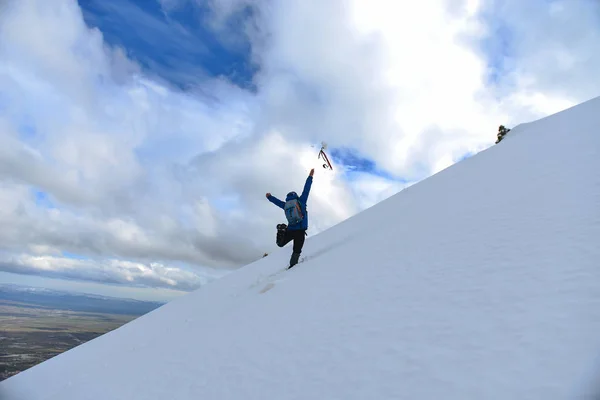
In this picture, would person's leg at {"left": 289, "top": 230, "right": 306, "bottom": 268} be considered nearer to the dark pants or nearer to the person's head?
the dark pants

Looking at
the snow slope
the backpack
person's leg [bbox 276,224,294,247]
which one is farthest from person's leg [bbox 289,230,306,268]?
the snow slope

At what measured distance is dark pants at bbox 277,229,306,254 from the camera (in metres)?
11.1

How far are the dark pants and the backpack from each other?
383mm

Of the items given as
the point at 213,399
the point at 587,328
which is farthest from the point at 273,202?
the point at 587,328

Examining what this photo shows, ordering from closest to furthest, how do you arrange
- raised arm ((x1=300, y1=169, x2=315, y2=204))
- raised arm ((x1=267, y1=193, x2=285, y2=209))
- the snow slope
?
the snow slope → raised arm ((x1=300, y1=169, x2=315, y2=204)) → raised arm ((x1=267, y1=193, x2=285, y2=209))

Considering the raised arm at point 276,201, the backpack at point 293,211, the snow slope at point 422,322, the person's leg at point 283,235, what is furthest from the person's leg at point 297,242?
the raised arm at point 276,201

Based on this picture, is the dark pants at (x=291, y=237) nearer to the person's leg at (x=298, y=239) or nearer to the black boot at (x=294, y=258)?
the person's leg at (x=298, y=239)

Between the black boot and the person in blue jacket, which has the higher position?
the person in blue jacket

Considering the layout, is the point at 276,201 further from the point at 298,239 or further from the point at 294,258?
the point at 294,258

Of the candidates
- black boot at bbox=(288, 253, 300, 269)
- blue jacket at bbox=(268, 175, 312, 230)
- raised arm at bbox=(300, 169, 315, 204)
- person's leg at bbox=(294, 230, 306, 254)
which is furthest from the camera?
black boot at bbox=(288, 253, 300, 269)

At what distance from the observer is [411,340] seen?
4.23 metres

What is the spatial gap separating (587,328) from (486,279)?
175cm

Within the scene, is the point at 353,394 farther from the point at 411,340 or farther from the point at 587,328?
the point at 587,328

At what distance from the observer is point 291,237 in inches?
441
